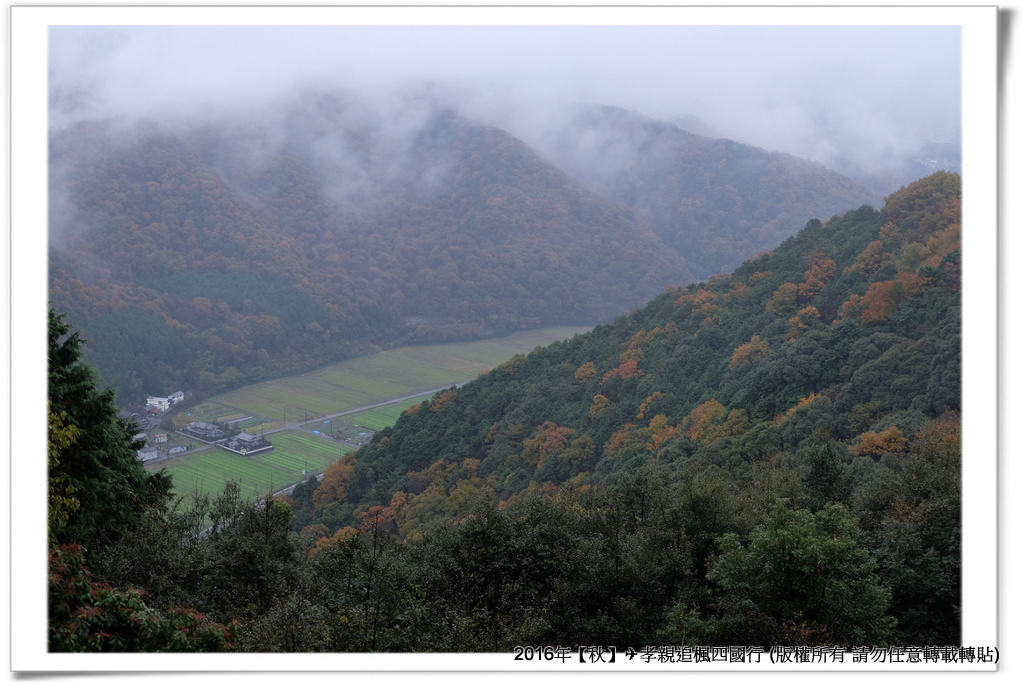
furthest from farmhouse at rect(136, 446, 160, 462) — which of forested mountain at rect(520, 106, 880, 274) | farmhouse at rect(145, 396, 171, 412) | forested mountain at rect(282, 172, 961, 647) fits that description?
forested mountain at rect(520, 106, 880, 274)

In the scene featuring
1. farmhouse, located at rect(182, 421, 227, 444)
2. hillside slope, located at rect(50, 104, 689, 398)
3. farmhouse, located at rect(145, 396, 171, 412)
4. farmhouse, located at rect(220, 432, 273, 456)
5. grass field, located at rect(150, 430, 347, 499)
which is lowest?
grass field, located at rect(150, 430, 347, 499)

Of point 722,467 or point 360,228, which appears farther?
point 360,228

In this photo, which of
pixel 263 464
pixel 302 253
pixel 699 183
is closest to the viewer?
pixel 263 464

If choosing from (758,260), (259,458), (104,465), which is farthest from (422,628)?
(259,458)

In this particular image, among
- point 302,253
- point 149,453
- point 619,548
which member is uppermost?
point 302,253

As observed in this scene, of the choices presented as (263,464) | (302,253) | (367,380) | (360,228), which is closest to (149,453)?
(263,464)

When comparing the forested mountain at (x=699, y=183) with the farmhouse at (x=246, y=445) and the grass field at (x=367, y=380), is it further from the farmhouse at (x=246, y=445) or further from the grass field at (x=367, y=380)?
the farmhouse at (x=246, y=445)

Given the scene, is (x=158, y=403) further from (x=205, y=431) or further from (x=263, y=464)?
(x=263, y=464)

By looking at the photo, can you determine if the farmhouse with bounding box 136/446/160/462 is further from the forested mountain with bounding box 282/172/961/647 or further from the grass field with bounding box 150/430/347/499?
the forested mountain with bounding box 282/172/961/647
